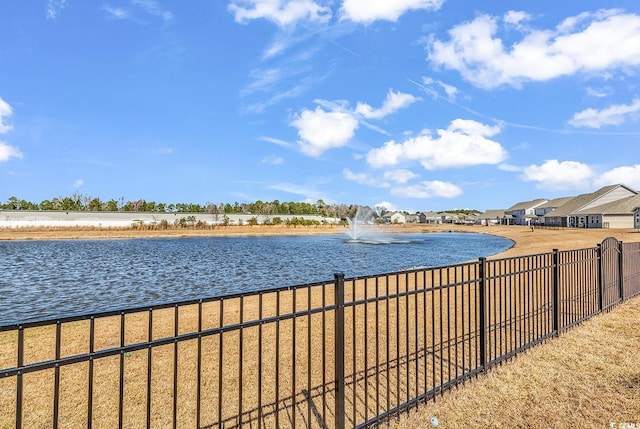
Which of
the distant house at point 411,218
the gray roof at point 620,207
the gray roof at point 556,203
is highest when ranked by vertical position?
the gray roof at point 556,203

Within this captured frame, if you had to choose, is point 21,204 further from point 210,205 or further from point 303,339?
point 303,339

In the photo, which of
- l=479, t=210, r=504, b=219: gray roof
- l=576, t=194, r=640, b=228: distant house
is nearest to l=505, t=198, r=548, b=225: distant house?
l=479, t=210, r=504, b=219: gray roof

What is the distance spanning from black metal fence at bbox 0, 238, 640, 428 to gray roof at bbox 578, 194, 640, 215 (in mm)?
62665

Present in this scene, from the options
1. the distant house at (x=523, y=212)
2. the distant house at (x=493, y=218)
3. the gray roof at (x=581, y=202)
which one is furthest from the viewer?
the distant house at (x=493, y=218)

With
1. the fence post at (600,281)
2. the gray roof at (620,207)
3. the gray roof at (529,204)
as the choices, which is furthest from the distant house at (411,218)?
the fence post at (600,281)

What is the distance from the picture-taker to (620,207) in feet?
190

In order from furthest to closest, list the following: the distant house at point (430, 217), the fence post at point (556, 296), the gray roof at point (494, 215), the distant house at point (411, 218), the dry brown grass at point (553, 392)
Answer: the distant house at point (411, 218) < the distant house at point (430, 217) < the gray roof at point (494, 215) < the fence post at point (556, 296) < the dry brown grass at point (553, 392)

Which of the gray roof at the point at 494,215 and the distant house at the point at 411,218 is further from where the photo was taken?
the distant house at the point at 411,218

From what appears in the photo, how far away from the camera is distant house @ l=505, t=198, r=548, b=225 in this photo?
105 meters

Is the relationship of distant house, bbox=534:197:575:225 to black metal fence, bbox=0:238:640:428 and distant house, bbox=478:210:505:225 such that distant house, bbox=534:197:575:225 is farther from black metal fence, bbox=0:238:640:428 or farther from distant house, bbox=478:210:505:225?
black metal fence, bbox=0:238:640:428

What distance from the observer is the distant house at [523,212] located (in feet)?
344

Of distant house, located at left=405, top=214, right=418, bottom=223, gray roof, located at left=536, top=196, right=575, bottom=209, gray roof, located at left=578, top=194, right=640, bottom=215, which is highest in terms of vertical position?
gray roof, located at left=536, top=196, right=575, bottom=209

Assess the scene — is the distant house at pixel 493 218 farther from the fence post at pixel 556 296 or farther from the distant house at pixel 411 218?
the fence post at pixel 556 296

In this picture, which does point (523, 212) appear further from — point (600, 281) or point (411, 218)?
point (600, 281)
